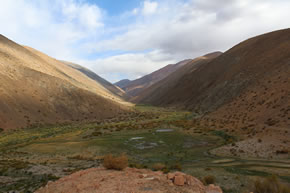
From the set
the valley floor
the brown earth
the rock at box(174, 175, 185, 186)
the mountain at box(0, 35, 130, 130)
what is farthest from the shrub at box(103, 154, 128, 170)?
the mountain at box(0, 35, 130, 130)

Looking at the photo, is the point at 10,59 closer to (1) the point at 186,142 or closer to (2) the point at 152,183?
(1) the point at 186,142

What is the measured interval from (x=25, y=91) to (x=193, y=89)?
69725 millimetres

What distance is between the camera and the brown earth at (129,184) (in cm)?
890

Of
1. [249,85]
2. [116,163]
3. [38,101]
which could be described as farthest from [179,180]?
[38,101]

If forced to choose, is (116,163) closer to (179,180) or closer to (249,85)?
(179,180)

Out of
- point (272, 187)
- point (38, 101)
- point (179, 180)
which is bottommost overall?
point (272, 187)

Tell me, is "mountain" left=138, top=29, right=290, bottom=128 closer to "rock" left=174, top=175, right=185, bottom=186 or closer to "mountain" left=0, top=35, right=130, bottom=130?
"rock" left=174, top=175, right=185, bottom=186

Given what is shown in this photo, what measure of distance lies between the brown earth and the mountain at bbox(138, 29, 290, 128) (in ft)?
79.4

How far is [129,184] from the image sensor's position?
9469mm

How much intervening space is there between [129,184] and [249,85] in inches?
2293

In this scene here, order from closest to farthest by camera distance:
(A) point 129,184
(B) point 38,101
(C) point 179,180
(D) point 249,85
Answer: (C) point 179,180
(A) point 129,184
(D) point 249,85
(B) point 38,101

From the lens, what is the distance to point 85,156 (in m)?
23.1

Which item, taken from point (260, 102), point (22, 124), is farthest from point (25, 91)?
point (260, 102)

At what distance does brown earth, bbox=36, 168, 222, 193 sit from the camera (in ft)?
29.2
